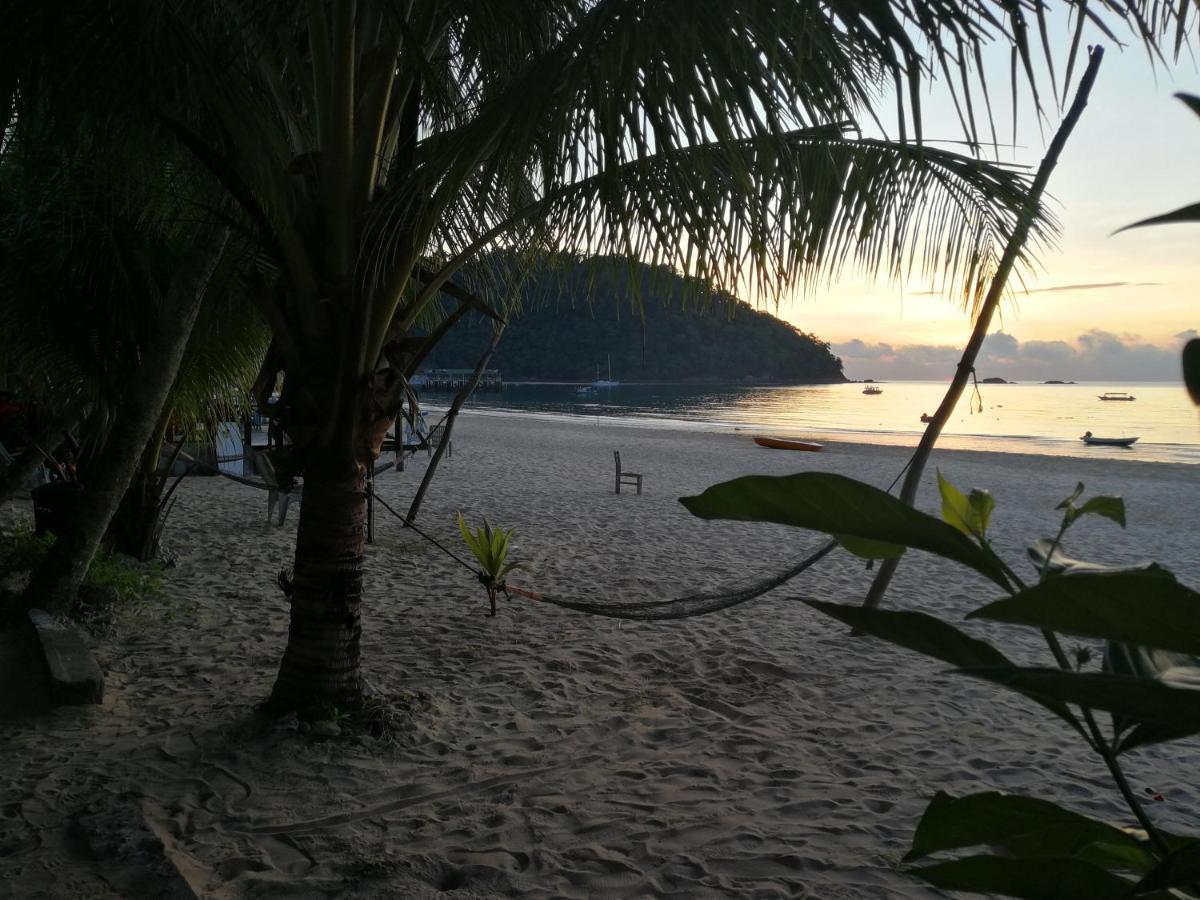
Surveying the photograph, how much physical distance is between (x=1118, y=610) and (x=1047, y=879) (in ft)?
0.62

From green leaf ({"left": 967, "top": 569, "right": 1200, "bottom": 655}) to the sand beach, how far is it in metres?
1.19

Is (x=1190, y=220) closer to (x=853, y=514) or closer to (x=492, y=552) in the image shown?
(x=853, y=514)

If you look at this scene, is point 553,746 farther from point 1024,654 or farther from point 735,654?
point 1024,654

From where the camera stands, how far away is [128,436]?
13.2ft

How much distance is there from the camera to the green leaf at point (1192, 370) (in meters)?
0.36

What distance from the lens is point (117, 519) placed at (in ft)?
18.3

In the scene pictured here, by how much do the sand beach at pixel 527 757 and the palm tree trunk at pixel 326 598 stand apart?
164 millimetres

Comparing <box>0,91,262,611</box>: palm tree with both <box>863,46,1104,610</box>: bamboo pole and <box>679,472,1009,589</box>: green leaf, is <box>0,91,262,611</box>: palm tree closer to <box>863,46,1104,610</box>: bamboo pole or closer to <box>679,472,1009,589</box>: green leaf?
<box>863,46,1104,610</box>: bamboo pole

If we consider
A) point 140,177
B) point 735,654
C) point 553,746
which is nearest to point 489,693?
point 553,746

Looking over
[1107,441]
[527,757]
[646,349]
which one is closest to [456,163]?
[527,757]

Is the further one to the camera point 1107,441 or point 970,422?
point 970,422

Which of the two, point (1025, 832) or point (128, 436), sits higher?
point (128, 436)

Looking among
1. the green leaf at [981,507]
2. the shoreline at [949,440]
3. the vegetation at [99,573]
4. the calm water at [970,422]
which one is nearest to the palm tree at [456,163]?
the green leaf at [981,507]

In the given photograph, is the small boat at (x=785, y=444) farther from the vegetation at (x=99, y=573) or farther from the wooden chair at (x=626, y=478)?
the vegetation at (x=99, y=573)
